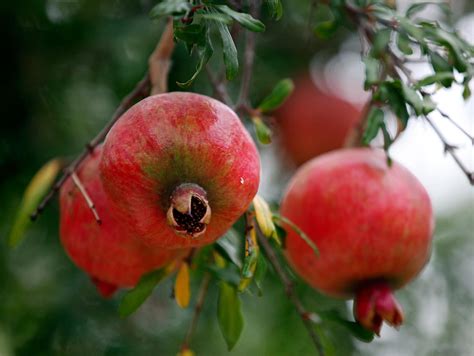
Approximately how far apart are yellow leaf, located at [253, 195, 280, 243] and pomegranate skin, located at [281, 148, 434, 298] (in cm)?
28

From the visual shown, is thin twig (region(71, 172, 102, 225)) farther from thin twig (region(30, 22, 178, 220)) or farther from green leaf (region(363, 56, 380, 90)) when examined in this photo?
green leaf (region(363, 56, 380, 90))

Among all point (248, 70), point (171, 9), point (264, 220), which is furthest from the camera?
point (248, 70)

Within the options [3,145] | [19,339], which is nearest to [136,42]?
[3,145]

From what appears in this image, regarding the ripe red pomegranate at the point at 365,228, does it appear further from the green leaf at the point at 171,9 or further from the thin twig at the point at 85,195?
the green leaf at the point at 171,9

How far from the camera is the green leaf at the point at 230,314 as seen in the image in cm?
154

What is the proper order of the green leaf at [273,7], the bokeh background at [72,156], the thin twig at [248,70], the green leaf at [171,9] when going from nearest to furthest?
the green leaf at [171,9] < the green leaf at [273,7] < the thin twig at [248,70] < the bokeh background at [72,156]

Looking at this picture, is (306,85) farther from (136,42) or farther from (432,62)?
(432,62)

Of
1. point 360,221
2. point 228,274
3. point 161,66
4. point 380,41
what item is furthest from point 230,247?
point 380,41

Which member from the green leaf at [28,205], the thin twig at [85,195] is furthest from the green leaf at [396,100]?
the green leaf at [28,205]

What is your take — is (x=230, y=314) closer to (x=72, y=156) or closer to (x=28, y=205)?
(x=28, y=205)

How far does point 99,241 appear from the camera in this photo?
147 cm

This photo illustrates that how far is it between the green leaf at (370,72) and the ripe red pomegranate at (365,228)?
28cm

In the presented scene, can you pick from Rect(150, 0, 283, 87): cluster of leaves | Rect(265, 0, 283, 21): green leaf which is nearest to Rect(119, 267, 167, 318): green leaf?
Rect(150, 0, 283, 87): cluster of leaves

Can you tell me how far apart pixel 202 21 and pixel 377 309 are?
75 cm
